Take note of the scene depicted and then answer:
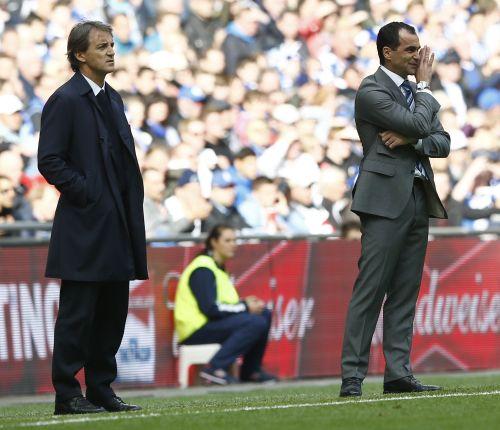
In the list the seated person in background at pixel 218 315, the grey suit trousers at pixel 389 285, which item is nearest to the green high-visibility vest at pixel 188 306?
the seated person in background at pixel 218 315

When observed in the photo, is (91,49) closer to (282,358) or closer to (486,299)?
(282,358)

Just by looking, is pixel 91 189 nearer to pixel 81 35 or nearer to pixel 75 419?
pixel 81 35

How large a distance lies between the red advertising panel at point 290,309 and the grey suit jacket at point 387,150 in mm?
4675

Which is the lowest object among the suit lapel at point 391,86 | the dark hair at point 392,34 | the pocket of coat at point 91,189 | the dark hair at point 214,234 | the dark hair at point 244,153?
the dark hair at point 214,234

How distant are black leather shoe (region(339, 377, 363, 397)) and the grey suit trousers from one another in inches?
1.2

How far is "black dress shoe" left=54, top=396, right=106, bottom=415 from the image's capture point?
6.83 m

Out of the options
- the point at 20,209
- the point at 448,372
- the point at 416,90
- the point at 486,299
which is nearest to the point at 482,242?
the point at 486,299

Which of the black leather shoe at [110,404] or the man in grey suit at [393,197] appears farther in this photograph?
the man in grey suit at [393,197]

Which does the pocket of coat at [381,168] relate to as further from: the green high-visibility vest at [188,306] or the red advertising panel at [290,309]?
the red advertising panel at [290,309]

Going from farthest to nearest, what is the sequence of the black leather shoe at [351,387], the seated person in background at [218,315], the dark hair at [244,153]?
the dark hair at [244,153] < the seated person in background at [218,315] < the black leather shoe at [351,387]

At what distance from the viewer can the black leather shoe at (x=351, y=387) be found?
7.41 meters

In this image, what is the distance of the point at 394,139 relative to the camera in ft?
24.5

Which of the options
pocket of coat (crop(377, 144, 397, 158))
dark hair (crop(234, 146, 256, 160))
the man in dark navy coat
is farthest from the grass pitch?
dark hair (crop(234, 146, 256, 160))

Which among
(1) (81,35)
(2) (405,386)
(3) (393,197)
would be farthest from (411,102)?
(1) (81,35)
